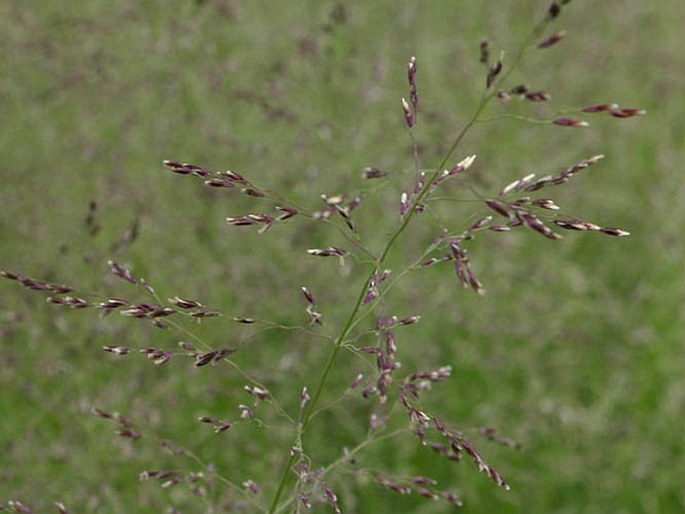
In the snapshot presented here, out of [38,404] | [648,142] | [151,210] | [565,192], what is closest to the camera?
[38,404]

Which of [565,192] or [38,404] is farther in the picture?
[565,192]

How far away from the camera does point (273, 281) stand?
4.16m

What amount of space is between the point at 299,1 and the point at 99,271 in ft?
8.04

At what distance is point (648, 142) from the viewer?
585 centimetres

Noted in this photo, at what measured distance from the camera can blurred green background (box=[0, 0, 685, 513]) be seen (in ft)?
12.1

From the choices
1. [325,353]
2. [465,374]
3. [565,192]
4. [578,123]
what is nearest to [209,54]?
[325,353]

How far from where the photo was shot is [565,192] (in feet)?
17.1

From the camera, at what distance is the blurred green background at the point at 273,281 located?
368 cm

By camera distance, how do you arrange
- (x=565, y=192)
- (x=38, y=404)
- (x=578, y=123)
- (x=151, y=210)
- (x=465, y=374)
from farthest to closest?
(x=565, y=192) < (x=465, y=374) < (x=151, y=210) < (x=38, y=404) < (x=578, y=123)

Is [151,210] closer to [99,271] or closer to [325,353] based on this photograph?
[99,271]

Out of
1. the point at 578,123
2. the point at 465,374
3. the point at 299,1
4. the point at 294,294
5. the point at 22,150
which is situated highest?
the point at 578,123

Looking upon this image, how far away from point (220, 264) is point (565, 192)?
1948 millimetres

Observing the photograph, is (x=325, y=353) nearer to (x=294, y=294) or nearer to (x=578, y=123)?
(x=294, y=294)

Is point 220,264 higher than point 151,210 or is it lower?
lower
